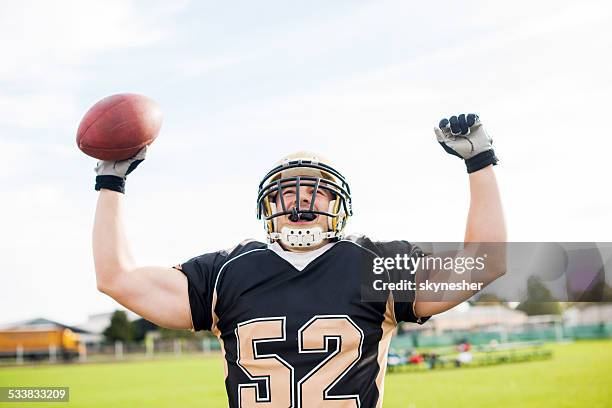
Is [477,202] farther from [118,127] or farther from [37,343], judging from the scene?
[37,343]

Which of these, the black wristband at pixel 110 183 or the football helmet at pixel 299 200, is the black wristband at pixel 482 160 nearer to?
the football helmet at pixel 299 200

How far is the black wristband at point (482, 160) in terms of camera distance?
9.22ft

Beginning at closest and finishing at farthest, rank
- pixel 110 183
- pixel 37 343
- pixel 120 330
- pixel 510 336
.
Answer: pixel 110 183, pixel 510 336, pixel 37 343, pixel 120 330

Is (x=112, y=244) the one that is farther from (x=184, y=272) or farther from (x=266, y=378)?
(x=266, y=378)

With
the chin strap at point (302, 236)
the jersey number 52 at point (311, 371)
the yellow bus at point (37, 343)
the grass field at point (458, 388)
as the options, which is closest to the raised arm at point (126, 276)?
the jersey number 52 at point (311, 371)

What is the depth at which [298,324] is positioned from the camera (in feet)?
9.37

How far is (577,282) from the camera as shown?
5.59m

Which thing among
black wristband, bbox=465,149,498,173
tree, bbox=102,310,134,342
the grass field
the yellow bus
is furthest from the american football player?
tree, bbox=102,310,134,342

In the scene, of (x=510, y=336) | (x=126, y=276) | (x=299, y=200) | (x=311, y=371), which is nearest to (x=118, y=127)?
(x=126, y=276)

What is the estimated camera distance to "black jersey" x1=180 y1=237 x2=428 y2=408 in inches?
111

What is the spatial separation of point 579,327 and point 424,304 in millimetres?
33364

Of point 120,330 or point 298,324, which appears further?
point 120,330

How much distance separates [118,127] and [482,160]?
156 cm

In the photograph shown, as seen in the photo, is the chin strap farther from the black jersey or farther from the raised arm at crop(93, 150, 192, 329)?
the raised arm at crop(93, 150, 192, 329)
